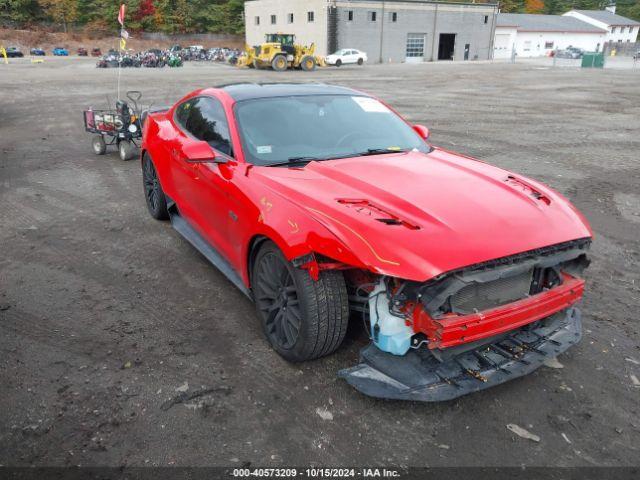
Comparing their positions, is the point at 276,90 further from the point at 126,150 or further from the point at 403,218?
the point at 126,150

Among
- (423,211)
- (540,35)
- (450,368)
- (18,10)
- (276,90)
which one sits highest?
(18,10)

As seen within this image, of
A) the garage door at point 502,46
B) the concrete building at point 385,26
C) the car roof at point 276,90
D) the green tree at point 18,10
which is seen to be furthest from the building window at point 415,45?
the car roof at point 276,90

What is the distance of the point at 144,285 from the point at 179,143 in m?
1.34

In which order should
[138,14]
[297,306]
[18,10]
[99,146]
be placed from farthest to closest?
[138,14]
[18,10]
[99,146]
[297,306]

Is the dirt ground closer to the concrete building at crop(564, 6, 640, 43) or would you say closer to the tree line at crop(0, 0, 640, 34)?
the tree line at crop(0, 0, 640, 34)

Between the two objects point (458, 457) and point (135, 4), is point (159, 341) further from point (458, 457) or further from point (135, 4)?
point (135, 4)

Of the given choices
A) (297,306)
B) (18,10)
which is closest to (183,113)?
(297,306)

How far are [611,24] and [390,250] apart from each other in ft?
305

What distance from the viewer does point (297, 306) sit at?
121 inches

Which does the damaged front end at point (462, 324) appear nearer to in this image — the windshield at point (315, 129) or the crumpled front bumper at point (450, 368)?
the crumpled front bumper at point (450, 368)

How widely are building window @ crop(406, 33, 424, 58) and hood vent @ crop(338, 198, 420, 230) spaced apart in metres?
55.7

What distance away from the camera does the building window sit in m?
54.0

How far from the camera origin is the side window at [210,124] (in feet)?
13.0

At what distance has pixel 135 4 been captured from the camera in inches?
2778
